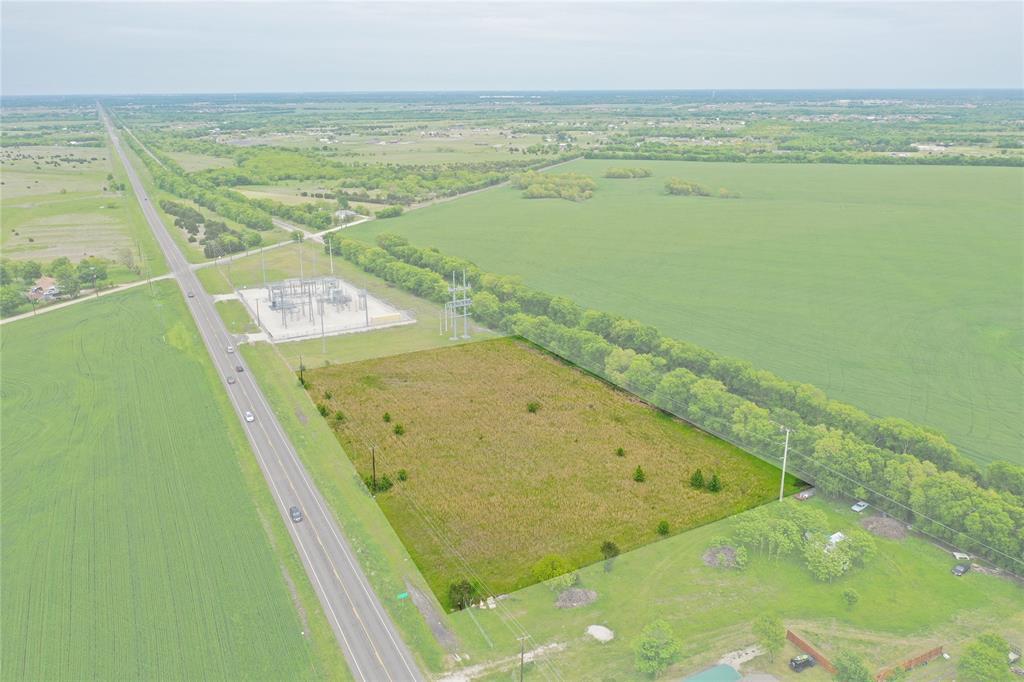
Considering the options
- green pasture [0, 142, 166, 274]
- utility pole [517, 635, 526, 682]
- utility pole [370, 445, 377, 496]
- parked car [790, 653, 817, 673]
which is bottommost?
utility pole [517, 635, 526, 682]

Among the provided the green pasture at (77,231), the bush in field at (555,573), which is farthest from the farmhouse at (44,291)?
the bush in field at (555,573)

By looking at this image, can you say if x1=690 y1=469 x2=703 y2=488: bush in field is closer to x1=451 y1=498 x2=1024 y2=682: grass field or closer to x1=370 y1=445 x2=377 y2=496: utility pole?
x1=451 y1=498 x2=1024 y2=682: grass field

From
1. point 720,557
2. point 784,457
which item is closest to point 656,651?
point 720,557

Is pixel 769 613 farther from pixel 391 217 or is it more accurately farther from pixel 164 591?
pixel 391 217

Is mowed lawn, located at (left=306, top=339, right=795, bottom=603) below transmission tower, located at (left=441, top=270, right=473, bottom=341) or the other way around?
below

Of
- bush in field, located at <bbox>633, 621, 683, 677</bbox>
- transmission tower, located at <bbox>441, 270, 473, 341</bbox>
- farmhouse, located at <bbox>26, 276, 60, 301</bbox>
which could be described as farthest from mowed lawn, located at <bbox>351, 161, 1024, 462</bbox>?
farmhouse, located at <bbox>26, 276, 60, 301</bbox>

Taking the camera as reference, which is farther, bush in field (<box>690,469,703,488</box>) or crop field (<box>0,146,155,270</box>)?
crop field (<box>0,146,155,270</box>)

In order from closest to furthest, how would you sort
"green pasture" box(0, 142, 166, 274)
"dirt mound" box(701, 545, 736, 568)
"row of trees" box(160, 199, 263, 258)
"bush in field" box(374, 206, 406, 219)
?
"dirt mound" box(701, 545, 736, 568) → "green pasture" box(0, 142, 166, 274) → "row of trees" box(160, 199, 263, 258) → "bush in field" box(374, 206, 406, 219)
